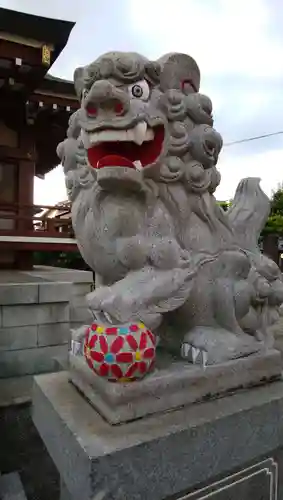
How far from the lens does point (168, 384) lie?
4.29 feet

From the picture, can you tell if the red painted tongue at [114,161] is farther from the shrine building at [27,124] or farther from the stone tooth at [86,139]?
the shrine building at [27,124]

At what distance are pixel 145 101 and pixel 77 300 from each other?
3362 mm

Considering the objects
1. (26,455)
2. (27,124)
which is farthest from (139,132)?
(27,124)

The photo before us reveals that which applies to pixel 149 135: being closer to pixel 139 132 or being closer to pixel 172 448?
pixel 139 132

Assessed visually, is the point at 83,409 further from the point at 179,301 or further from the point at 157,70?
the point at 157,70

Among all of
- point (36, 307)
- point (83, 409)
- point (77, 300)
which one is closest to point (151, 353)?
point (83, 409)

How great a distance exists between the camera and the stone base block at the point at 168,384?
123cm

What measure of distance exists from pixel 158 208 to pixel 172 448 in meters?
0.83

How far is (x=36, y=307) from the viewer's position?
11.8 feet

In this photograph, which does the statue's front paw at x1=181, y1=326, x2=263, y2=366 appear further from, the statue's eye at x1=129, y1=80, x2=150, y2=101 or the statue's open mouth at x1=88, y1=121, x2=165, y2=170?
the statue's eye at x1=129, y1=80, x2=150, y2=101

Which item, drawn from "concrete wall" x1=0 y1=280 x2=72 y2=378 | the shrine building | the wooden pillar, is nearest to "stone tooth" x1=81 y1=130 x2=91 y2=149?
"concrete wall" x1=0 y1=280 x2=72 y2=378

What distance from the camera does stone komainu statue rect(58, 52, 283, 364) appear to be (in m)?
1.31

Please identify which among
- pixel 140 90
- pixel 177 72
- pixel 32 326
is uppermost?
pixel 177 72

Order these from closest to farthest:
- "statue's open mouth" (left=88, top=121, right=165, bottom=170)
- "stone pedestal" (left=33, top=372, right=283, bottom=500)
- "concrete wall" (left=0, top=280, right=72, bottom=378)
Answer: "stone pedestal" (left=33, top=372, right=283, bottom=500), "statue's open mouth" (left=88, top=121, right=165, bottom=170), "concrete wall" (left=0, top=280, right=72, bottom=378)
